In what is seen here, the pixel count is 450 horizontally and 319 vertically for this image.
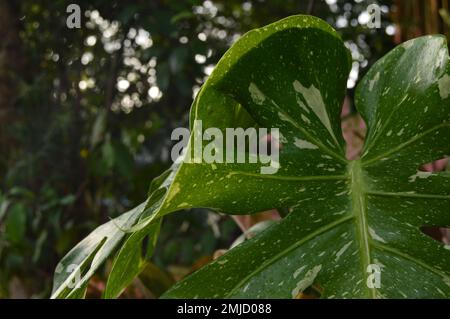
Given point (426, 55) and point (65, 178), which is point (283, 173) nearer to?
point (426, 55)

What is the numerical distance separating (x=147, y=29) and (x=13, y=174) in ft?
2.32

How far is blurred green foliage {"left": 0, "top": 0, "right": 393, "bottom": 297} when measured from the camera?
163 centimetres

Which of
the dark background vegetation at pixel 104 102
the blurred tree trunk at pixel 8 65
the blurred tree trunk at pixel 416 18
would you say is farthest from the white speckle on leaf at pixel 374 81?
the blurred tree trunk at pixel 8 65

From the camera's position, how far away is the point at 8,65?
219cm

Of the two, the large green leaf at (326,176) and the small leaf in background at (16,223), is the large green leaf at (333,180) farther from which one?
the small leaf in background at (16,223)

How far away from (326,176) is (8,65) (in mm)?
1963

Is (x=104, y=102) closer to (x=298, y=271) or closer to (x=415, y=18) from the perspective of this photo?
(x=415, y=18)

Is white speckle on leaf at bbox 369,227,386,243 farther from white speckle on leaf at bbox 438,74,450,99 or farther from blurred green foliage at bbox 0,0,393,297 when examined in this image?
blurred green foliage at bbox 0,0,393,297

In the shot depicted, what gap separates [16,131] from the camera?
2.11 m

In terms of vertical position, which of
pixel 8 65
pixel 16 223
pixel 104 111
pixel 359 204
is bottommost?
pixel 16 223

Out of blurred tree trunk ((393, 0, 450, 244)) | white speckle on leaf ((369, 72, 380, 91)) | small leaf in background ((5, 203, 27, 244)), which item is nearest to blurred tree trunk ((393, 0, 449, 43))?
blurred tree trunk ((393, 0, 450, 244))

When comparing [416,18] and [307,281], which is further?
[416,18]

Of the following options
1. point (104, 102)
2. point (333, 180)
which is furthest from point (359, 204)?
point (104, 102)

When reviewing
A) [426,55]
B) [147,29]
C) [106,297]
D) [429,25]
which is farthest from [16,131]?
[426,55]
